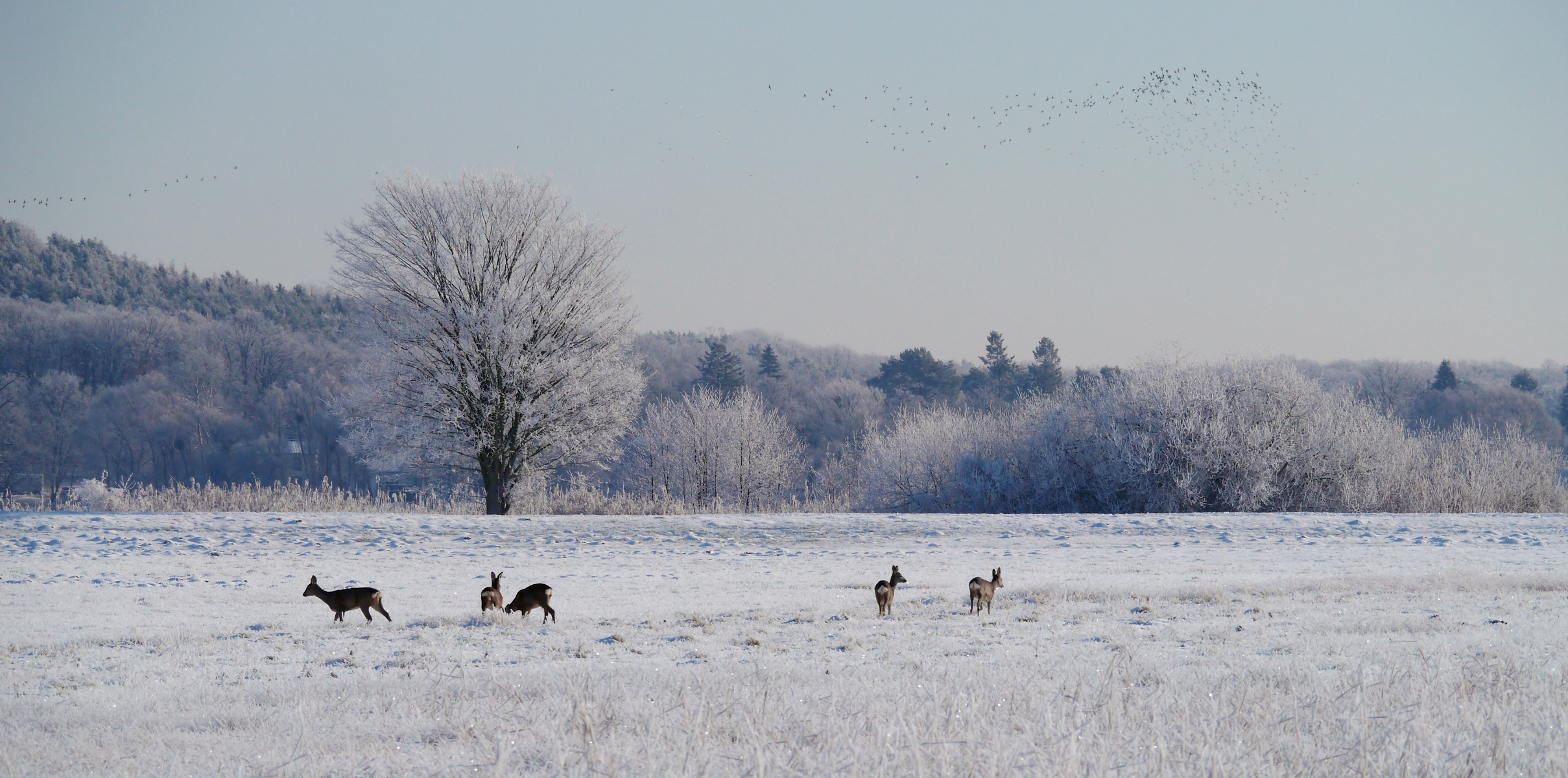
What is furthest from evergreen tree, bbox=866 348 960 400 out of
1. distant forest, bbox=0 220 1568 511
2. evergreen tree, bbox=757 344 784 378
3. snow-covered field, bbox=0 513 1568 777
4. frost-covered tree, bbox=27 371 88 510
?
snow-covered field, bbox=0 513 1568 777

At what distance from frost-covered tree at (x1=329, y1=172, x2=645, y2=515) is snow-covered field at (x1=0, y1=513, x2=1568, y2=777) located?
340 inches

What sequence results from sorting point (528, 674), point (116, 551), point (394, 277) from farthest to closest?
1. point (394, 277)
2. point (116, 551)
3. point (528, 674)

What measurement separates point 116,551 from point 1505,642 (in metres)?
19.0

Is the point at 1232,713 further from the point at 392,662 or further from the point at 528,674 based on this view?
the point at 392,662

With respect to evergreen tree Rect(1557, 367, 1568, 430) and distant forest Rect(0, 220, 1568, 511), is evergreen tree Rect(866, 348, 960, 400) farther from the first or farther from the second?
evergreen tree Rect(1557, 367, 1568, 430)

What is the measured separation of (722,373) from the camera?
86.0m

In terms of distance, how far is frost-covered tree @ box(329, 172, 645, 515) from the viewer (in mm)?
25875

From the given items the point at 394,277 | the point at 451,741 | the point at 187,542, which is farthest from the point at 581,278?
the point at 451,741

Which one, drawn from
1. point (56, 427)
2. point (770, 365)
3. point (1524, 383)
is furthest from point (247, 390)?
point (1524, 383)

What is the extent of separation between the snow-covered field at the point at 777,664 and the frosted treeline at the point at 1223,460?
10736 mm

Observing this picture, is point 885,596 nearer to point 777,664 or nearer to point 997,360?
point 777,664

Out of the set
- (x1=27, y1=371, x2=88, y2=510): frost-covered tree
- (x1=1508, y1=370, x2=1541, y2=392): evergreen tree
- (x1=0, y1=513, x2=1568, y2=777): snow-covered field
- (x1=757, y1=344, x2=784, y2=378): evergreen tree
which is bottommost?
(x1=0, y1=513, x2=1568, y2=777): snow-covered field

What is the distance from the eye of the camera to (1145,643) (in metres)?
8.30

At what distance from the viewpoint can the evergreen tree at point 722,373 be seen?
280 feet
